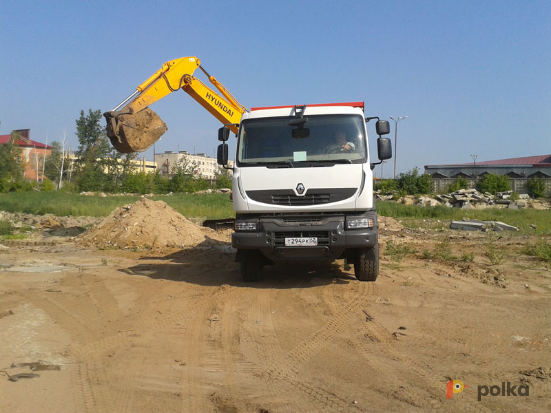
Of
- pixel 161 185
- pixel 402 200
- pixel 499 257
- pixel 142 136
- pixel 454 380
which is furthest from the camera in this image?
pixel 161 185

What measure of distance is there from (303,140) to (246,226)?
1.68m

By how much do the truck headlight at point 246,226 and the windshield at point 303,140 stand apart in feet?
3.15

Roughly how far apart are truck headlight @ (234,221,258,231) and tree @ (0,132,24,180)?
57.5 metres

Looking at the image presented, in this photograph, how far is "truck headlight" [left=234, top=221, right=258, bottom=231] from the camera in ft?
23.8

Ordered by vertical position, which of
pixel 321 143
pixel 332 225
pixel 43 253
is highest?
pixel 321 143

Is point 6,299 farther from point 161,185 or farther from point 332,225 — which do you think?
point 161,185

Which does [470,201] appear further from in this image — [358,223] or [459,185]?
[358,223]

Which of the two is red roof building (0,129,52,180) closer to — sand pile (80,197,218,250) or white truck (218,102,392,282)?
sand pile (80,197,218,250)

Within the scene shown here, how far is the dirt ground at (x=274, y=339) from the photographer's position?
3662 millimetres

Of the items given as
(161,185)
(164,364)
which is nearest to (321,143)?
(164,364)

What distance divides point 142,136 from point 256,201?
203 inches

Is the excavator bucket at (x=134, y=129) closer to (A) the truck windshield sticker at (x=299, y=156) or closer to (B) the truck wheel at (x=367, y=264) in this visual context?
(A) the truck windshield sticker at (x=299, y=156)

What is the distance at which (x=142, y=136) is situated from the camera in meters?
11.2

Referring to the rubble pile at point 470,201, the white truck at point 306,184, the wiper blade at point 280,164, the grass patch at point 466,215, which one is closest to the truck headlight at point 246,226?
the white truck at point 306,184
